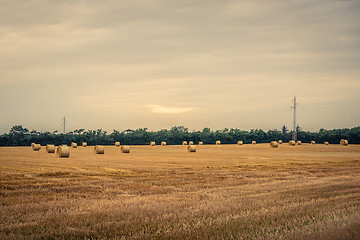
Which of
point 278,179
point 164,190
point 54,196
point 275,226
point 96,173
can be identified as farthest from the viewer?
point 96,173

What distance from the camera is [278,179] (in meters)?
18.7

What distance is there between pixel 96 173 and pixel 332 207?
42.1ft

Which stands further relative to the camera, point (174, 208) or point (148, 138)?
point (148, 138)

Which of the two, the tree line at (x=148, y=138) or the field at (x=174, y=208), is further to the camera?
the tree line at (x=148, y=138)

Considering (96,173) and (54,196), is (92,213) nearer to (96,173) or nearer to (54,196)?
(54,196)

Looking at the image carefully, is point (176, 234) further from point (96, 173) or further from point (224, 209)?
point (96, 173)

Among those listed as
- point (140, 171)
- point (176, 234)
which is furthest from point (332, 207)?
point (140, 171)

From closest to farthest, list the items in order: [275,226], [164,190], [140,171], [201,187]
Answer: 1. [275,226]
2. [164,190]
3. [201,187]
4. [140,171]

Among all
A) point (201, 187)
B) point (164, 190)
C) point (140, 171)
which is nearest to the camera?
point (164, 190)

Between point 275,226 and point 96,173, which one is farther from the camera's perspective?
point 96,173

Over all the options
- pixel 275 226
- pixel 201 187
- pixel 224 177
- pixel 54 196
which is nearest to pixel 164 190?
pixel 201 187

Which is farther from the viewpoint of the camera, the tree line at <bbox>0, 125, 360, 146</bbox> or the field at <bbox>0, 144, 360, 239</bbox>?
the tree line at <bbox>0, 125, 360, 146</bbox>

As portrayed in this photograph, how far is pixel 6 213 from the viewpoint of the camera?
1005 centimetres

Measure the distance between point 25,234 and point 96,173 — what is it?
12138 millimetres
